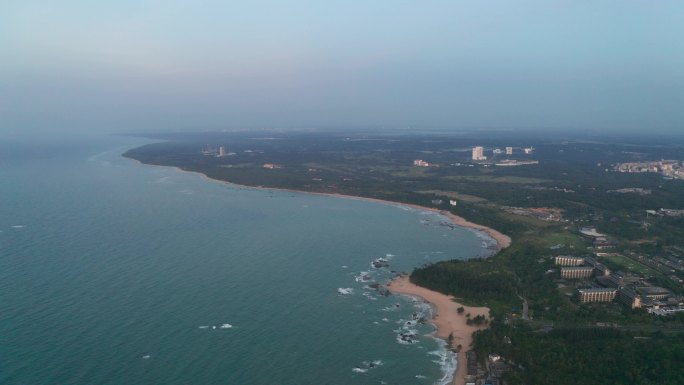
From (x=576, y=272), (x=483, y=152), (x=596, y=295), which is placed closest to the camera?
(x=596, y=295)

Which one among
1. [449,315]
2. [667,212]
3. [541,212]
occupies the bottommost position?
[449,315]

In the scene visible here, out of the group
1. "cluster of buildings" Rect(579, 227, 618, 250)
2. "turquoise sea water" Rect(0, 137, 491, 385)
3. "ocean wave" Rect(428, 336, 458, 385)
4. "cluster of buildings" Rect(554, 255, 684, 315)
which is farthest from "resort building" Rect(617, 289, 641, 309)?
"cluster of buildings" Rect(579, 227, 618, 250)

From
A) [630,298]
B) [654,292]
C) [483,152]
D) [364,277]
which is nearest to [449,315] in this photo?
[364,277]

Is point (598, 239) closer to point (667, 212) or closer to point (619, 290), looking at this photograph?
point (619, 290)

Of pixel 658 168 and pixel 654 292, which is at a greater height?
pixel 658 168

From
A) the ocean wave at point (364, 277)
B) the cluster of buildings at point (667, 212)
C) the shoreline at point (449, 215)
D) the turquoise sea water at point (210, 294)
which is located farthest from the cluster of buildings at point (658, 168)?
the ocean wave at point (364, 277)

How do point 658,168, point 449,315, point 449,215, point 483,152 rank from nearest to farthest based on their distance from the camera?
point 449,315 → point 449,215 → point 658,168 → point 483,152

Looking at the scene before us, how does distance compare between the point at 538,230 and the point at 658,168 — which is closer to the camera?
the point at 538,230
